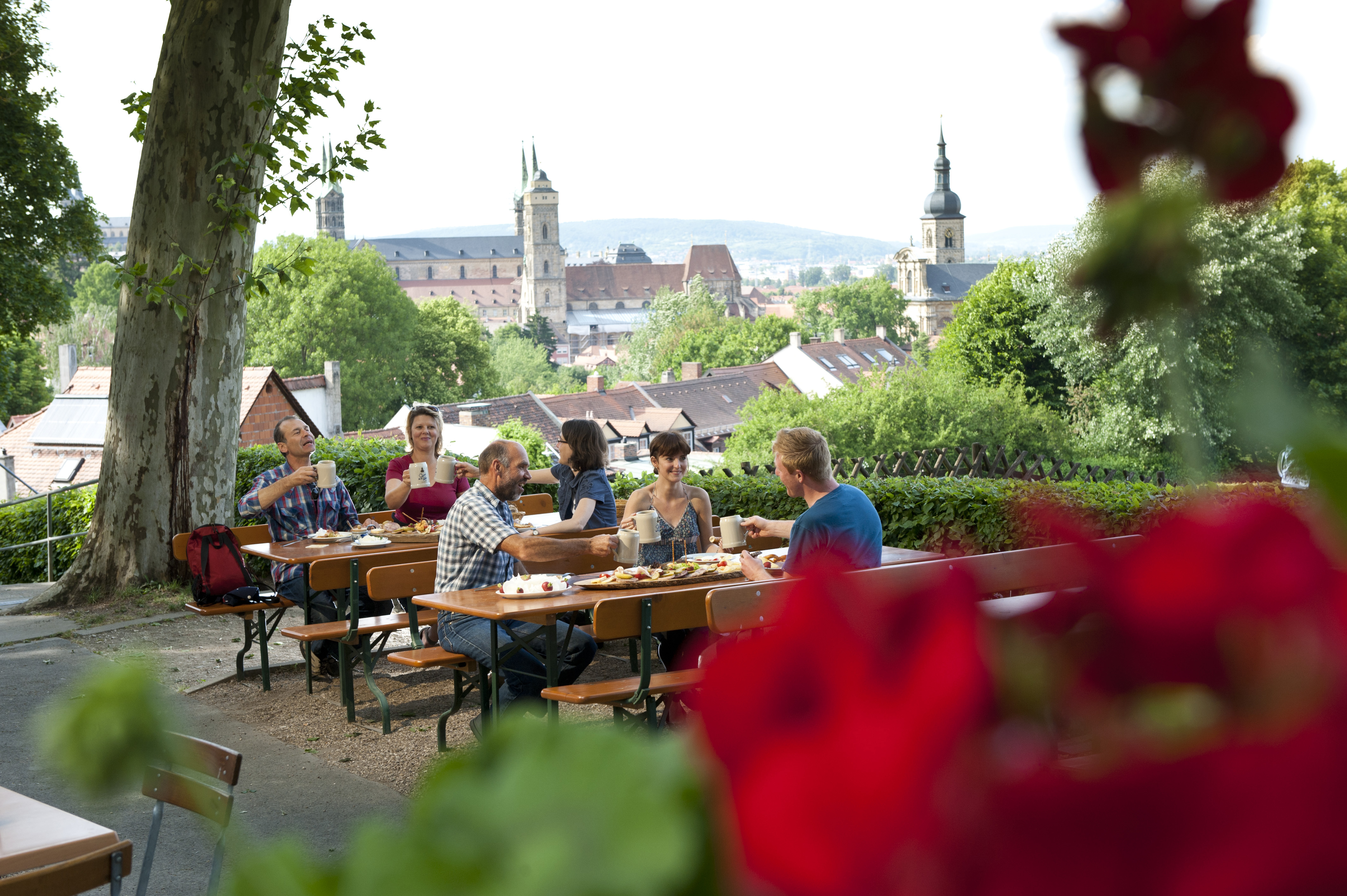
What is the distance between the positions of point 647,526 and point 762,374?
278 ft

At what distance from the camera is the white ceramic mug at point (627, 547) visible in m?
6.82

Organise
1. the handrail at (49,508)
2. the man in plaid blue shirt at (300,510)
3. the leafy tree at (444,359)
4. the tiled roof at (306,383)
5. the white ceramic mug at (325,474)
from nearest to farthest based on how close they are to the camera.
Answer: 1. the man in plaid blue shirt at (300,510)
2. the white ceramic mug at (325,474)
3. the handrail at (49,508)
4. the tiled roof at (306,383)
5. the leafy tree at (444,359)

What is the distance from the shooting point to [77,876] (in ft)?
9.70

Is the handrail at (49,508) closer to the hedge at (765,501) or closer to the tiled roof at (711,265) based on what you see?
the hedge at (765,501)

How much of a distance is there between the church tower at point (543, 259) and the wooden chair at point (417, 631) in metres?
162

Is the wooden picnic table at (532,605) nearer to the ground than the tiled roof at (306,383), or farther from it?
nearer to the ground

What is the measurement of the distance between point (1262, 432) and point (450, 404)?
2873 inches

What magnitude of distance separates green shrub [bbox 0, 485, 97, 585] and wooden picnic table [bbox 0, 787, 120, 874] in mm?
11566

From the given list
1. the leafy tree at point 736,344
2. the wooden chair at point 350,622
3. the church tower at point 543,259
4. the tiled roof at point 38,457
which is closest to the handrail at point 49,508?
the wooden chair at point 350,622

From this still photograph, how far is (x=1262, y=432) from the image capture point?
185 mm

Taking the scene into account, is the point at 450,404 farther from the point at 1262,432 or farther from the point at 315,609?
the point at 1262,432

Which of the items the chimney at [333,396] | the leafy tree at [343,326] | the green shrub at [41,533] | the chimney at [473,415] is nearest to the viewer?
the green shrub at [41,533]

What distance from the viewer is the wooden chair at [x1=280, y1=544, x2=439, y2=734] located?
23.5ft

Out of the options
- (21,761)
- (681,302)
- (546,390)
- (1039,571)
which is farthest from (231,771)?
(681,302)
